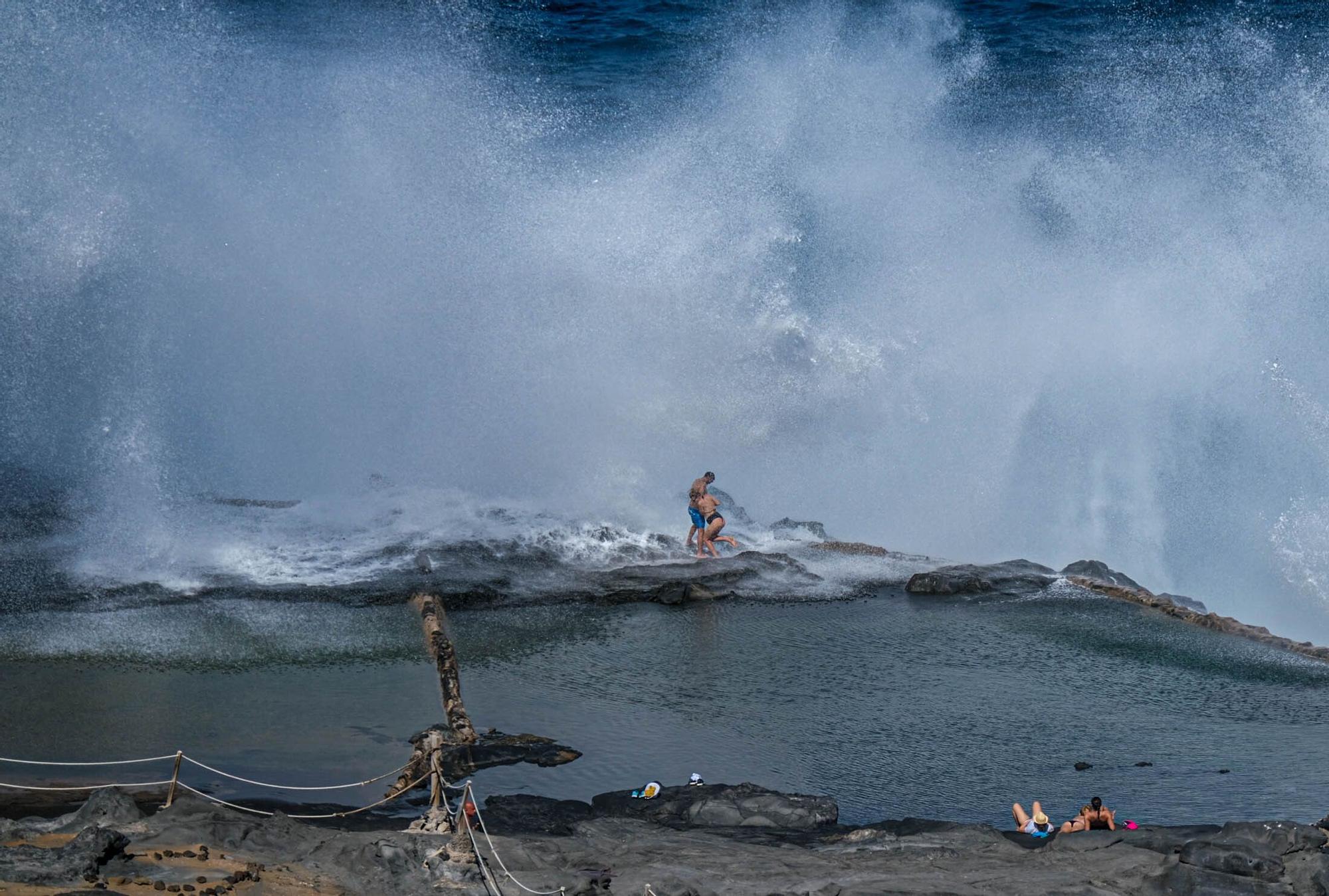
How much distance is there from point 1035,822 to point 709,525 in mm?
11795

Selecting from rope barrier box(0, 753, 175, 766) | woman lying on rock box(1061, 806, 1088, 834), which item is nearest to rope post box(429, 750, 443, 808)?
rope barrier box(0, 753, 175, 766)

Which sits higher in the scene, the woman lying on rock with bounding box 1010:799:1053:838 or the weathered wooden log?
the weathered wooden log

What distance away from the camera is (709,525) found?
963 inches

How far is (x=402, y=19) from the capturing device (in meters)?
43.2

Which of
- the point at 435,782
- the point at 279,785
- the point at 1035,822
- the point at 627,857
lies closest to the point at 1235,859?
the point at 1035,822

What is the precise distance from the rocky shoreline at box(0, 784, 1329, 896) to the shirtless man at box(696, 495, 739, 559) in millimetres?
11227

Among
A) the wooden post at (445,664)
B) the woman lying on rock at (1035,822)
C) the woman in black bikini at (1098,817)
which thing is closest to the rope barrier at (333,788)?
the wooden post at (445,664)

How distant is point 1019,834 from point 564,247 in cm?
2200

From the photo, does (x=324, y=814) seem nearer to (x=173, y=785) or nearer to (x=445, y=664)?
(x=173, y=785)

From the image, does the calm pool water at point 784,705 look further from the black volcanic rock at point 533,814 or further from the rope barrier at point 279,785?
the black volcanic rock at point 533,814

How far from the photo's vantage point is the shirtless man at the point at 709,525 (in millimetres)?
24281

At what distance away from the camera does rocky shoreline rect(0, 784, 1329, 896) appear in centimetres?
1134

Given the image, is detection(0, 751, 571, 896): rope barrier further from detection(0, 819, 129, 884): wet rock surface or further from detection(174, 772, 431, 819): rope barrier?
detection(0, 819, 129, 884): wet rock surface

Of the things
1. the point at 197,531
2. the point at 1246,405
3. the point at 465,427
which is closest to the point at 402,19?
the point at 465,427
